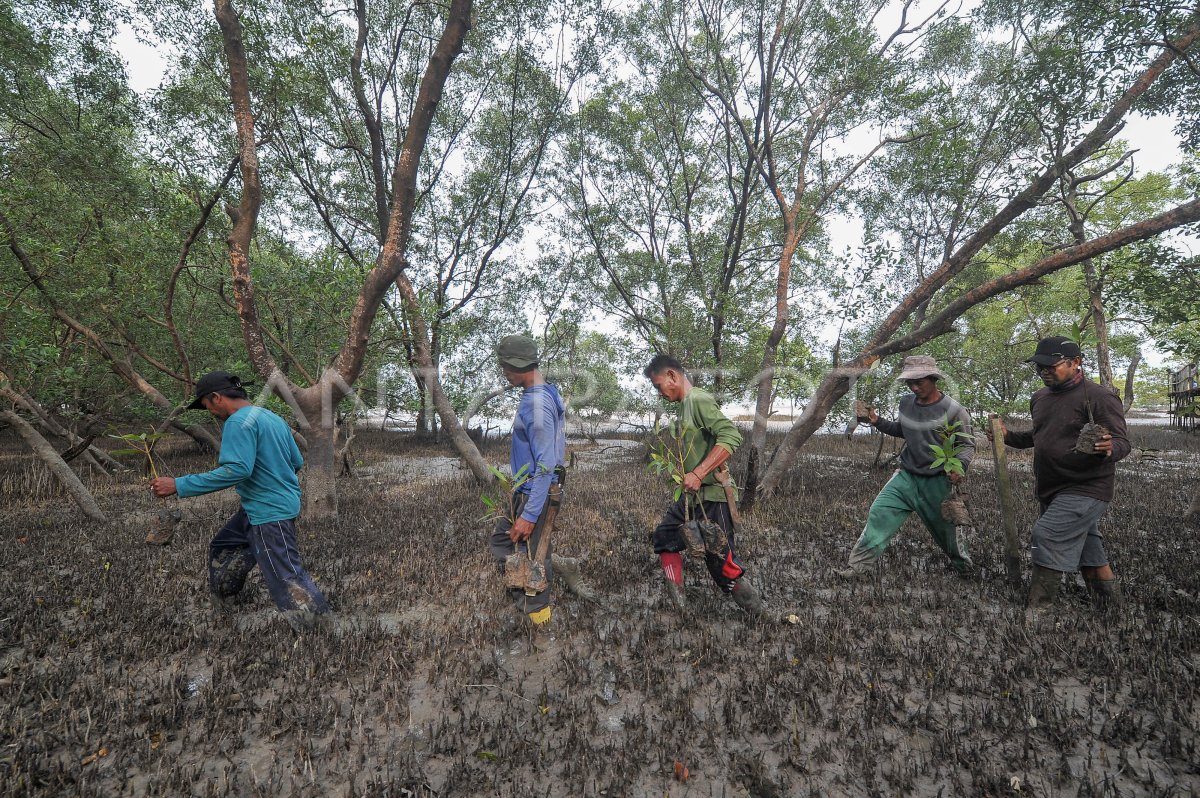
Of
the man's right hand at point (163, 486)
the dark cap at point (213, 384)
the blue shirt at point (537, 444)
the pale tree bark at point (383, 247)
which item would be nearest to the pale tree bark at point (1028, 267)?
the blue shirt at point (537, 444)

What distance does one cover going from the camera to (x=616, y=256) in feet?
43.8

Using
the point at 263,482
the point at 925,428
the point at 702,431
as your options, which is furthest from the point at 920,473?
the point at 263,482

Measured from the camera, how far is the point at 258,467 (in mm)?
3268

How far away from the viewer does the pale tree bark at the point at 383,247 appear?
5344mm

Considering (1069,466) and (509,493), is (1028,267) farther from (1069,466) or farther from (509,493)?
(509,493)

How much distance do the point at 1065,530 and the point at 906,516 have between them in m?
0.99

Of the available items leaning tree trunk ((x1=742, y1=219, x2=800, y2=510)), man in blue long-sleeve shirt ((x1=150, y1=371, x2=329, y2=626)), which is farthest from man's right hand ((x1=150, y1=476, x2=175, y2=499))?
leaning tree trunk ((x1=742, y1=219, x2=800, y2=510))

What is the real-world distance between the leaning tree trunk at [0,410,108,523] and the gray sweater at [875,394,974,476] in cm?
955

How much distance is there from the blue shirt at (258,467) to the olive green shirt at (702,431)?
8.41 feet

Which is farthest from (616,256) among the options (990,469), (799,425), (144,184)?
(990,469)

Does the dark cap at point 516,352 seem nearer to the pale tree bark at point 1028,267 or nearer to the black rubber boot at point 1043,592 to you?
the black rubber boot at point 1043,592

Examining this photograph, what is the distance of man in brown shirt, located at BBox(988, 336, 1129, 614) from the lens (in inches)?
129

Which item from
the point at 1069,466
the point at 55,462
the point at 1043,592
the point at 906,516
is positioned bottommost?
the point at 1043,592

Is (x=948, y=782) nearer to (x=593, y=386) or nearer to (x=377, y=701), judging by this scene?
(x=377, y=701)
